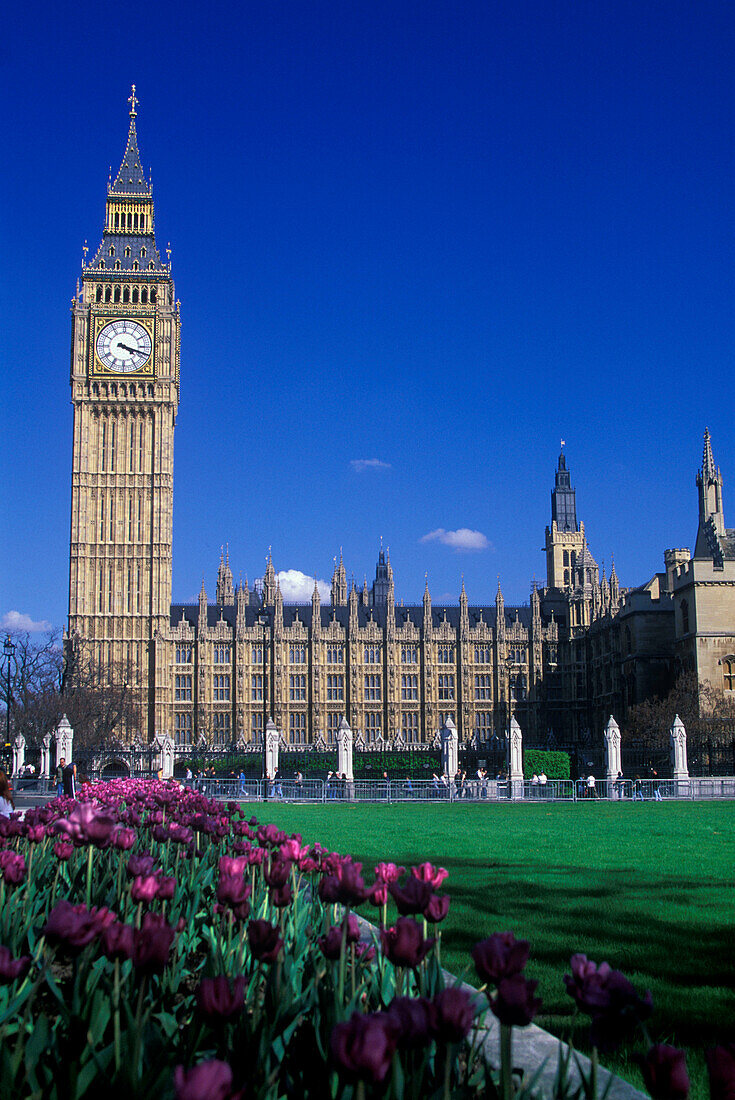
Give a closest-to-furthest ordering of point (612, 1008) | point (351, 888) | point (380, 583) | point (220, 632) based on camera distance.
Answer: point (612, 1008) < point (351, 888) < point (220, 632) < point (380, 583)

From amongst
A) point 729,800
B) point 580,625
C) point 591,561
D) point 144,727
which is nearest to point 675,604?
point 580,625

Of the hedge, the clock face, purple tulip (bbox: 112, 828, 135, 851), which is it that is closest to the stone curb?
purple tulip (bbox: 112, 828, 135, 851)

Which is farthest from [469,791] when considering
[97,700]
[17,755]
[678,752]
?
[97,700]

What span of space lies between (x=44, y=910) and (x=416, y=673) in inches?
2541

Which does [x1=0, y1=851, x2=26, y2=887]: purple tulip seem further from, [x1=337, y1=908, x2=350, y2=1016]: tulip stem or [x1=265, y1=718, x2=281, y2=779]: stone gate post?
[x1=265, y1=718, x2=281, y2=779]: stone gate post

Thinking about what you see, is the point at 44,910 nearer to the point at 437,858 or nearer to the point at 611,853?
the point at 437,858

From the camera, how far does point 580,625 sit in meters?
72.1

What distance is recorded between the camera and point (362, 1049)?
237 centimetres

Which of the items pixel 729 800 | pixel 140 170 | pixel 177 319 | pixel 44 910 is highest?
pixel 140 170

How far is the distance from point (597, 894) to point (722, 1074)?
9.12 m

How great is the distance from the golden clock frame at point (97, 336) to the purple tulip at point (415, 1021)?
70785 millimetres

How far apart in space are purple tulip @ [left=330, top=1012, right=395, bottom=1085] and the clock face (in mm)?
71361

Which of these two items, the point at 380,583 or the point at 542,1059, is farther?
the point at 380,583

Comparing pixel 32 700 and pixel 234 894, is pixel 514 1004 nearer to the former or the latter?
pixel 234 894
